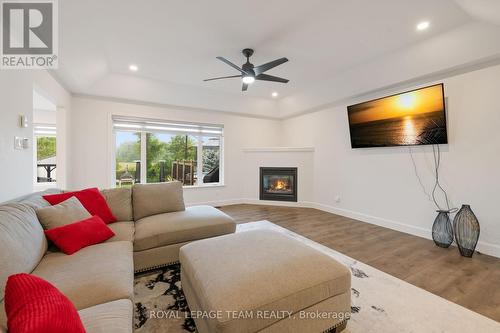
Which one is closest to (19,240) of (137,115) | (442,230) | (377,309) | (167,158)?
(377,309)

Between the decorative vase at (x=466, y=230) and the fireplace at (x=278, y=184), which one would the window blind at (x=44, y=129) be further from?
the decorative vase at (x=466, y=230)

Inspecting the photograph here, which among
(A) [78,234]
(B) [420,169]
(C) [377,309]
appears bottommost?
(C) [377,309]

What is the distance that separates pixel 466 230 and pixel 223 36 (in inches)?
155

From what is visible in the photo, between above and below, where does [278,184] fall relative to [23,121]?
below

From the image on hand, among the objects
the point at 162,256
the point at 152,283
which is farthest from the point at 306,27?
the point at 152,283

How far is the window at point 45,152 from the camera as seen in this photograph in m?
5.45

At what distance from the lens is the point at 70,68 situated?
302 centimetres

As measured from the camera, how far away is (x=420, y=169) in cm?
321

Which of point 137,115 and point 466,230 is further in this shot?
point 137,115

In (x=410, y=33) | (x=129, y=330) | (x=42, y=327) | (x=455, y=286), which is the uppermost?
(x=410, y=33)

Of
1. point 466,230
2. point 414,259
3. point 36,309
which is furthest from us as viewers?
point 466,230

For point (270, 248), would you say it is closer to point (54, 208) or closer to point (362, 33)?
point (54, 208)

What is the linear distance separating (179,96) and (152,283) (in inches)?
148

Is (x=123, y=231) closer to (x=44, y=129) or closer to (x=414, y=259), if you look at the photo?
(x=414, y=259)
